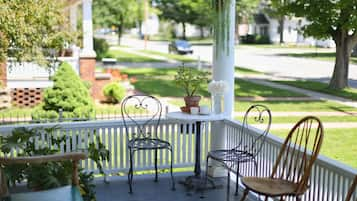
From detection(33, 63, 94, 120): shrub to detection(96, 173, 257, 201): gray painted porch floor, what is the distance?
3511 millimetres

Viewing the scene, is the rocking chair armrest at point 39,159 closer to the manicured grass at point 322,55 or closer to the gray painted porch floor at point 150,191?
the gray painted porch floor at point 150,191

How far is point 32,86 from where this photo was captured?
31.4 ft

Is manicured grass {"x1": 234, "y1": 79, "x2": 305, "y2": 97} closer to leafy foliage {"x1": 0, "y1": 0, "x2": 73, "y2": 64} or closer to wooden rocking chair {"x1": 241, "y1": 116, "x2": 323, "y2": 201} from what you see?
leafy foliage {"x1": 0, "y1": 0, "x2": 73, "y2": 64}

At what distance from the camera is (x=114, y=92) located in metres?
10.1

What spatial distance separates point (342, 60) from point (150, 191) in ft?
16.0

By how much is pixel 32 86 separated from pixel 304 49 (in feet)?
42.6

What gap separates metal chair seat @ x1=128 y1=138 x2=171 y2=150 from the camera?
4.00 m

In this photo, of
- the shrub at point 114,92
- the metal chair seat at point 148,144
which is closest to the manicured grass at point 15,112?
the shrub at point 114,92

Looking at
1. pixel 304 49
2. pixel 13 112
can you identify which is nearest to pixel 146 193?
pixel 13 112

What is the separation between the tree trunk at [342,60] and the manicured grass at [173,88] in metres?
2.80

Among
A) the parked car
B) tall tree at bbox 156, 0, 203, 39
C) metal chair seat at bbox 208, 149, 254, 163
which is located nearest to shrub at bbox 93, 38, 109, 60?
the parked car

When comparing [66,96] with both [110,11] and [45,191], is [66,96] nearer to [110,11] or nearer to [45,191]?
[45,191]

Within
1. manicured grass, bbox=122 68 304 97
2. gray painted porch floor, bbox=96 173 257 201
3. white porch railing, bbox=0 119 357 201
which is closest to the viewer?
white porch railing, bbox=0 119 357 201

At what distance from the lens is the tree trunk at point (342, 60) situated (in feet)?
23.9
